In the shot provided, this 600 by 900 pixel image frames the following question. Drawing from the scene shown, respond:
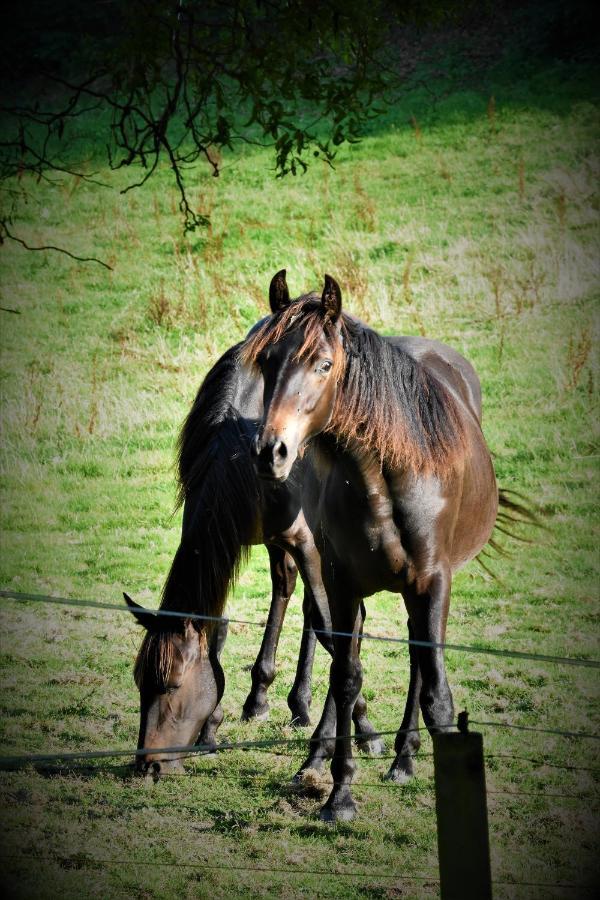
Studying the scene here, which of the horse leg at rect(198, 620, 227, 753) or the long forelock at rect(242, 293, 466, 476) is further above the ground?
the long forelock at rect(242, 293, 466, 476)

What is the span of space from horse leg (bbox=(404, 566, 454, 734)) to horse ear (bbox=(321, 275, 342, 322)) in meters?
1.17

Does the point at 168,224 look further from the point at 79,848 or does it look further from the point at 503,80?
the point at 79,848

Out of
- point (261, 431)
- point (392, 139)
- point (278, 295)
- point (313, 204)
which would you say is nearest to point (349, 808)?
point (261, 431)

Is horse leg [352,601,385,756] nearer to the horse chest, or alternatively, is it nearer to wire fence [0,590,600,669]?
wire fence [0,590,600,669]

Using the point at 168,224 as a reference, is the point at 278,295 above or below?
below

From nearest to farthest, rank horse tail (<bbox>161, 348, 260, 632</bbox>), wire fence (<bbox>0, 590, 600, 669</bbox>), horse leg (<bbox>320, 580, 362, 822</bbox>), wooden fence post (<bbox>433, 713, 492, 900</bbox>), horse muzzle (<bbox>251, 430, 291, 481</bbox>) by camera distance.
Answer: wooden fence post (<bbox>433, 713, 492, 900</bbox>) → wire fence (<bbox>0, 590, 600, 669</bbox>) → horse muzzle (<bbox>251, 430, 291, 481</bbox>) → horse leg (<bbox>320, 580, 362, 822</bbox>) → horse tail (<bbox>161, 348, 260, 632</bbox>)

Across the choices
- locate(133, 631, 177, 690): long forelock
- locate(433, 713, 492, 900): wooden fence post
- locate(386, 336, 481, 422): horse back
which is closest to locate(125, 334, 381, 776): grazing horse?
locate(133, 631, 177, 690): long forelock

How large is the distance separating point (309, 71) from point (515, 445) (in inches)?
208

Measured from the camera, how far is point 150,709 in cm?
416

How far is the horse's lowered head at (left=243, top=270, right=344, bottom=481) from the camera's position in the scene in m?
3.34

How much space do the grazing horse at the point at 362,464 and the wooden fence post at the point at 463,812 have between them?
0.95m

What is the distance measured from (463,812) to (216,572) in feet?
7.06

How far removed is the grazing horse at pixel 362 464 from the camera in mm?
3494

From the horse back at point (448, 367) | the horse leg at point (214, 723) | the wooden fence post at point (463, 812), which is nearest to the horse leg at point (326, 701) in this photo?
the horse leg at point (214, 723)
